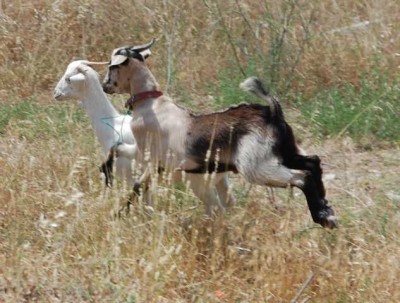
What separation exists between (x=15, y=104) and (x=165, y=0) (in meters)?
1.97

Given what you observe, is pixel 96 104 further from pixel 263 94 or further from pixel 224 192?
pixel 263 94

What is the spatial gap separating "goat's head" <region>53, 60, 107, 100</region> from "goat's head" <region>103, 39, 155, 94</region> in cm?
28

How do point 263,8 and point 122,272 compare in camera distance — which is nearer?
point 122,272

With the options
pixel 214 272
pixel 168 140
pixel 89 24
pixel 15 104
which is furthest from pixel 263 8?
pixel 214 272

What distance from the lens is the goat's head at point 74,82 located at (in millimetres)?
6648

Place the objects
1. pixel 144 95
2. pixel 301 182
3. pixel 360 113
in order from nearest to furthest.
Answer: pixel 301 182 → pixel 144 95 → pixel 360 113

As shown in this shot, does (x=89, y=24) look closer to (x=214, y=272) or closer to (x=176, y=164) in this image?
(x=176, y=164)

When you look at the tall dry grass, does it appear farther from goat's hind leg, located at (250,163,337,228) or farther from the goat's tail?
goat's hind leg, located at (250,163,337,228)

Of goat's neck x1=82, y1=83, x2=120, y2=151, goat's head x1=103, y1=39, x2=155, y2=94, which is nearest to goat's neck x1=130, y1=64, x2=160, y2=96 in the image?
goat's head x1=103, y1=39, x2=155, y2=94

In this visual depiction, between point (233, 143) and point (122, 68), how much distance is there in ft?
3.07

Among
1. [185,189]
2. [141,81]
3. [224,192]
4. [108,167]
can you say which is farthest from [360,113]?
[108,167]

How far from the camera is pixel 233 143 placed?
581 centimetres

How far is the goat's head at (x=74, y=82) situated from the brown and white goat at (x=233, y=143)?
45 centimetres

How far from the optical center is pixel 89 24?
32.0 feet
